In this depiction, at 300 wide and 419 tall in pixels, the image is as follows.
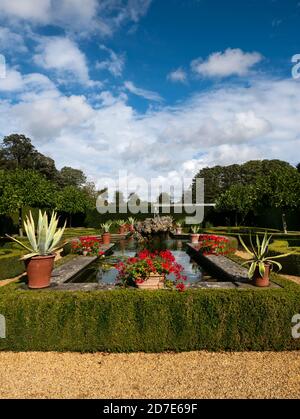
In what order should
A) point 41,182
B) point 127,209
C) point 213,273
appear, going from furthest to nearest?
point 127,209
point 41,182
point 213,273

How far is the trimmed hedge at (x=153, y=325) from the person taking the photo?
166 inches

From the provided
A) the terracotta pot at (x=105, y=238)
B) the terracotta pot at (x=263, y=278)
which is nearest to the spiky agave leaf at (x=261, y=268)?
the terracotta pot at (x=263, y=278)

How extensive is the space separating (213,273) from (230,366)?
15.9 ft

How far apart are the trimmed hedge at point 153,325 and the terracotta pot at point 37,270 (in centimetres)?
119

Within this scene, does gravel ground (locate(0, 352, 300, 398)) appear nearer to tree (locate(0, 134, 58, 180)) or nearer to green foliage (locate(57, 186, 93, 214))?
green foliage (locate(57, 186, 93, 214))

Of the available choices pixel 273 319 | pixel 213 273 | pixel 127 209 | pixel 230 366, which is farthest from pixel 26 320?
pixel 127 209

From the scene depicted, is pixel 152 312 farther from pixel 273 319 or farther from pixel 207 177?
pixel 207 177

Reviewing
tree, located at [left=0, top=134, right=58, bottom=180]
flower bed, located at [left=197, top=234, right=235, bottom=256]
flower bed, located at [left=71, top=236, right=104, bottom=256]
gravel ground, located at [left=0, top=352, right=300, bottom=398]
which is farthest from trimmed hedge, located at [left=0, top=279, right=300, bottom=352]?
tree, located at [left=0, top=134, right=58, bottom=180]

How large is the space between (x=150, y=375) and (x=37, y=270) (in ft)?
9.53

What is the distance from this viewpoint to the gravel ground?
3.16 metres

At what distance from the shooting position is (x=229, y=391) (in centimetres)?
316

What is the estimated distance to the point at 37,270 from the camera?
545cm

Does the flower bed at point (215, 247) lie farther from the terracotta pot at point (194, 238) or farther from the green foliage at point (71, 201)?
the green foliage at point (71, 201)

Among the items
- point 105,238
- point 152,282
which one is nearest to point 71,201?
point 105,238
